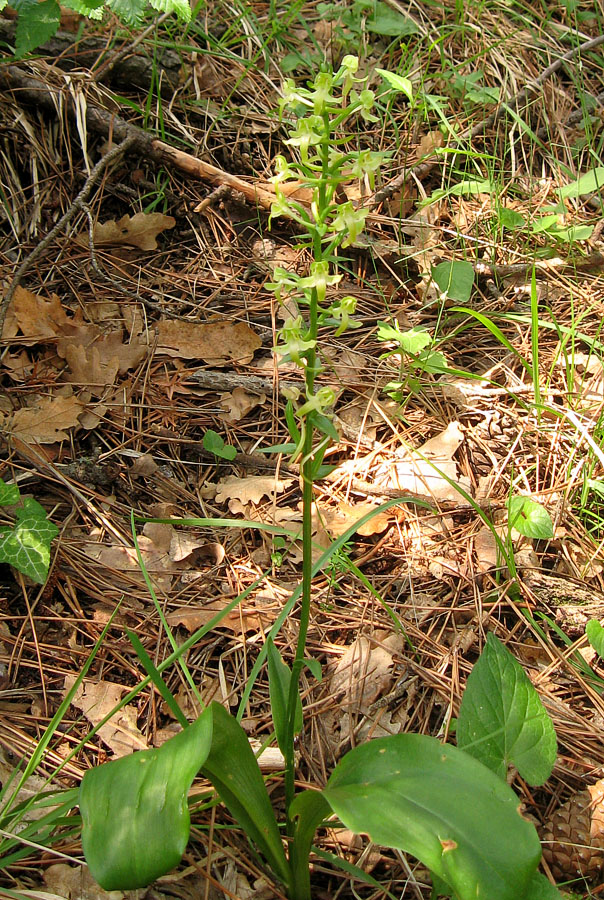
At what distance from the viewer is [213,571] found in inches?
86.2

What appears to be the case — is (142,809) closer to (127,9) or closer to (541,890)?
(541,890)

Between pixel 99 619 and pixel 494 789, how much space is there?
1.20 m

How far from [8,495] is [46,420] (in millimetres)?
435

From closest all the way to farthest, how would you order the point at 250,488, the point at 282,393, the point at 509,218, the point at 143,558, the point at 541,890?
the point at 541,890
the point at 282,393
the point at 143,558
the point at 250,488
the point at 509,218

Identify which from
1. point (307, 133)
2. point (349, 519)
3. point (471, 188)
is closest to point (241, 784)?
Result: point (349, 519)

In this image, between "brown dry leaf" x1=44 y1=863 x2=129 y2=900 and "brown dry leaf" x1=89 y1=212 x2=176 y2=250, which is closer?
"brown dry leaf" x1=44 y1=863 x2=129 y2=900

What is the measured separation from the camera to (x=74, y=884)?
1516mm

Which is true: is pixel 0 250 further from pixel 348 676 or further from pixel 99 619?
pixel 348 676

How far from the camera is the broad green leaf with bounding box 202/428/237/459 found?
242cm

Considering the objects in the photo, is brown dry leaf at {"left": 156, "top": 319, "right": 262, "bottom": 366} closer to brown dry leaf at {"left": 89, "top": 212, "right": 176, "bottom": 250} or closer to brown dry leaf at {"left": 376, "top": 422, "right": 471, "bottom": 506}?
brown dry leaf at {"left": 89, "top": 212, "right": 176, "bottom": 250}

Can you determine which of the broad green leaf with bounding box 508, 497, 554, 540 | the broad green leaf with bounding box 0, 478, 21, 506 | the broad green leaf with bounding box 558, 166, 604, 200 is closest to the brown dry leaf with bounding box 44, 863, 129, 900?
the broad green leaf with bounding box 0, 478, 21, 506

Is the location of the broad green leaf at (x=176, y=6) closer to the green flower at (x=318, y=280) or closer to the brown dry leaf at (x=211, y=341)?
the brown dry leaf at (x=211, y=341)

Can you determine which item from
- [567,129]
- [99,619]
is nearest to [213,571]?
[99,619]

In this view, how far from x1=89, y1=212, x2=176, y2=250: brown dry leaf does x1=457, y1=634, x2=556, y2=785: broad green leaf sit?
7.12 ft
